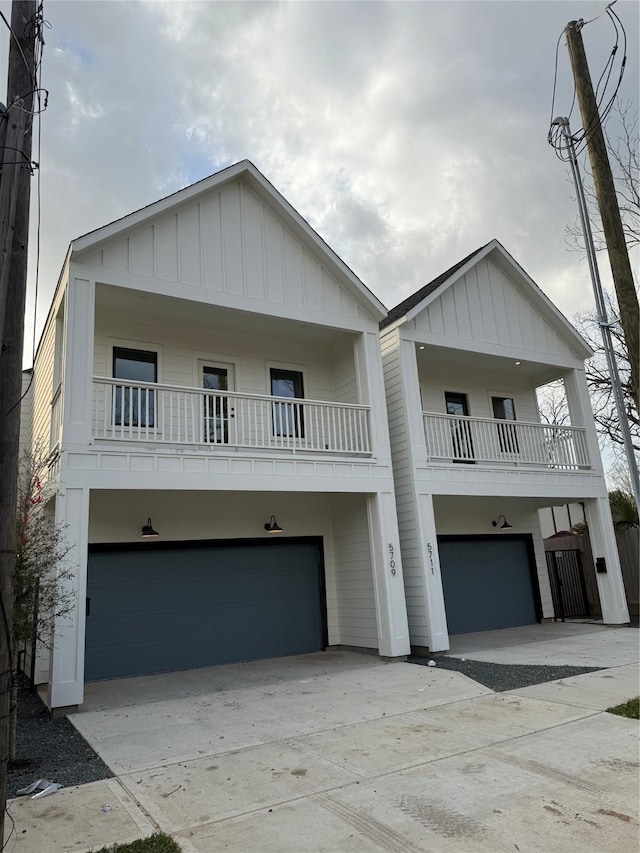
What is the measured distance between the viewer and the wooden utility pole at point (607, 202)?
5.17 m

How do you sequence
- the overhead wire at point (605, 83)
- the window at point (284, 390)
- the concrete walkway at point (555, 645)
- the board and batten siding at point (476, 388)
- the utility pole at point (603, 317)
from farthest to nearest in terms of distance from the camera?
the board and batten siding at point (476, 388)
the window at point (284, 390)
the concrete walkway at point (555, 645)
the utility pole at point (603, 317)
the overhead wire at point (605, 83)

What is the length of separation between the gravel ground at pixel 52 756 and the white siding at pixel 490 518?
8.41 meters

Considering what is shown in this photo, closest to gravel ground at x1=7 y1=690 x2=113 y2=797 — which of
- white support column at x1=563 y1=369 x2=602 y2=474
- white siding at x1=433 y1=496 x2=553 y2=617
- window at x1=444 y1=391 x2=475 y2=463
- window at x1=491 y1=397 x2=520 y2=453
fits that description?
window at x1=444 y1=391 x2=475 y2=463

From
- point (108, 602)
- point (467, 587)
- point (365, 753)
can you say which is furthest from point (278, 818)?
point (467, 587)

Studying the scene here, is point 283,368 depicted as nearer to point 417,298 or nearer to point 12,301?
point 417,298

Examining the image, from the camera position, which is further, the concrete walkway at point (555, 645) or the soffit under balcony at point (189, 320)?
the soffit under balcony at point (189, 320)

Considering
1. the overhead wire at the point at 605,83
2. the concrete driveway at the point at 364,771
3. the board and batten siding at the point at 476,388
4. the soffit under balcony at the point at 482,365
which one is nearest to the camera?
the concrete driveway at the point at 364,771

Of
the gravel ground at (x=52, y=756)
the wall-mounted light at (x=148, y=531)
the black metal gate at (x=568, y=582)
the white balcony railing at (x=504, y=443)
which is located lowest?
the gravel ground at (x=52, y=756)

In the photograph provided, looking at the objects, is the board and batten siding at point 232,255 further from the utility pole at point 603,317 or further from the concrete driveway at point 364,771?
the concrete driveway at point 364,771

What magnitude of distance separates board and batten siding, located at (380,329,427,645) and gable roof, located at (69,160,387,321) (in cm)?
107

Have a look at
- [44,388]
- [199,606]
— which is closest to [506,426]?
[199,606]

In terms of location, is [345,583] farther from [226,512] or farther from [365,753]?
[365,753]

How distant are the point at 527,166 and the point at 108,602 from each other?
36.3 feet

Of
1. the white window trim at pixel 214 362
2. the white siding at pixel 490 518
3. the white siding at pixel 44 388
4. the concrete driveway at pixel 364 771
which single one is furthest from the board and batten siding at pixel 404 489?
the white siding at pixel 44 388
